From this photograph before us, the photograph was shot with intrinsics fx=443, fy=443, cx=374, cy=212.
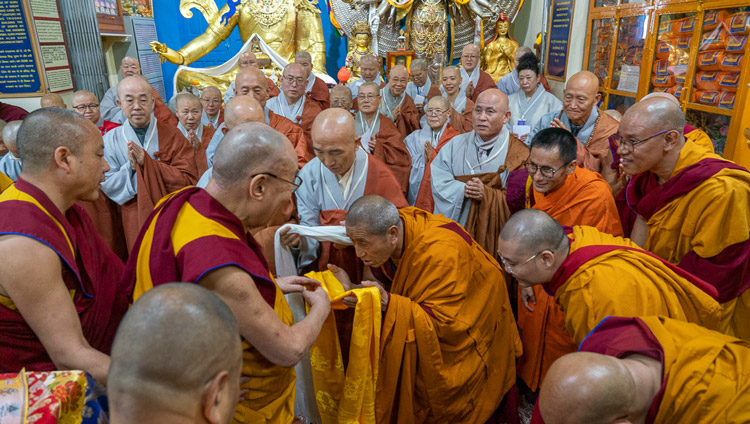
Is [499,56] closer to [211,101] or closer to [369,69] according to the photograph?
[369,69]

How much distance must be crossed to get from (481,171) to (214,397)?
10.5ft

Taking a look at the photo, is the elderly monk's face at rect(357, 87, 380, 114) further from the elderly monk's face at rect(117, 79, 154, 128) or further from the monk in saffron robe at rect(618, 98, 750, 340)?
the monk in saffron robe at rect(618, 98, 750, 340)

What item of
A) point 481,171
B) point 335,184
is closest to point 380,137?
point 481,171

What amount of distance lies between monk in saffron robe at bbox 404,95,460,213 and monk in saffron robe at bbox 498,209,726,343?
2.53 metres

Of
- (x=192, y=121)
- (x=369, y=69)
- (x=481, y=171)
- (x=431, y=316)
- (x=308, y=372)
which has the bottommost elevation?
(x=308, y=372)

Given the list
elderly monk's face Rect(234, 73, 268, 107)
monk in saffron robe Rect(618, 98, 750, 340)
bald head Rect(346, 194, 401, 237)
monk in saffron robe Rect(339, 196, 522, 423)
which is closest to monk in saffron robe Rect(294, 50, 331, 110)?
elderly monk's face Rect(234, 73, 268, 107)

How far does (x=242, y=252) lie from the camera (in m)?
1.50

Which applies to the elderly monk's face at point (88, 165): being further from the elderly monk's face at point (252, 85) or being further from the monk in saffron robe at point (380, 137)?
the elderly monk's face at point (252, 85)

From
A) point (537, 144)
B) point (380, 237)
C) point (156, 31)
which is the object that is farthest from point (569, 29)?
point (156, 31)

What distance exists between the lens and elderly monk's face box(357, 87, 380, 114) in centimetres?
525

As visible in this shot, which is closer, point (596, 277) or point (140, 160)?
point (596, 277)

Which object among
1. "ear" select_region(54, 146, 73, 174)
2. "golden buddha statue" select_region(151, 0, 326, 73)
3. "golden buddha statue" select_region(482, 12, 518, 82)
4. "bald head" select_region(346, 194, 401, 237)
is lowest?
"bald head" select_region(346, 194, 401, 237)

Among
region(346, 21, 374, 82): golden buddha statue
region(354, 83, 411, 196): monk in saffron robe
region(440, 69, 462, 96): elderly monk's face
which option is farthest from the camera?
region(346, 21, 374, 82): golden buddha statue

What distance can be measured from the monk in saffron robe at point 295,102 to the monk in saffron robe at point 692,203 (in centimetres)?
382
